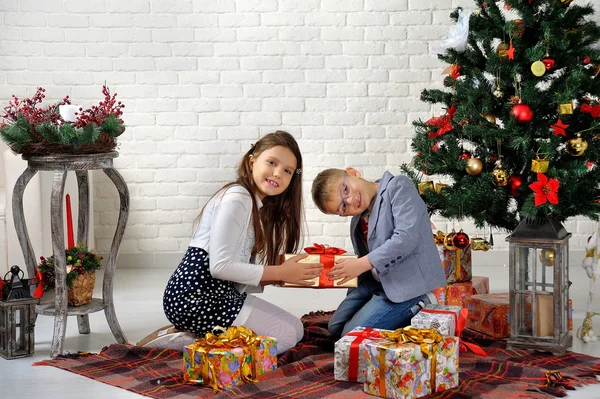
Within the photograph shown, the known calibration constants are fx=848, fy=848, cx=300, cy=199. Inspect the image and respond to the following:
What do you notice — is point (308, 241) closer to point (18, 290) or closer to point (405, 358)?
point (18, 290)

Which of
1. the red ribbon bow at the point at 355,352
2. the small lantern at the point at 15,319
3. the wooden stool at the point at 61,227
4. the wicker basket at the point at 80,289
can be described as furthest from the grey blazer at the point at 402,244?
the small lantern at the point at 15,319

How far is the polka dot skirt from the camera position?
2.90 meters

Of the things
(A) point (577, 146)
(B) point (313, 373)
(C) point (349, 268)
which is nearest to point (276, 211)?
(C) point (349, 268)

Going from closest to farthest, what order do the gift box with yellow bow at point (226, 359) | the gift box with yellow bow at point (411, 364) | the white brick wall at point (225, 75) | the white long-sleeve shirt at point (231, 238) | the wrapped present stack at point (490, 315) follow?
the gift box with yellow bow at point (411, 364) < the gift box with yellow bow at point (226, 359) < the white long-sleeve shirt at point (231, 238) < the wrapped present stack at point (490, 315) < the white brick wall at point (225, 75)

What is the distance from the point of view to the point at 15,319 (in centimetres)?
303

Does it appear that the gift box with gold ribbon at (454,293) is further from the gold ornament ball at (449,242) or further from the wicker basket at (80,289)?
the wicker basket at (80,289)

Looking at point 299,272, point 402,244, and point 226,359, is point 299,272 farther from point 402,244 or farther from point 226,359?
point 226,359

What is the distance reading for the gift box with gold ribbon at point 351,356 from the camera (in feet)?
8.39

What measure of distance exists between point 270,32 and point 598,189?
7.42 ft

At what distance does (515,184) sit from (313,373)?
1031 mm

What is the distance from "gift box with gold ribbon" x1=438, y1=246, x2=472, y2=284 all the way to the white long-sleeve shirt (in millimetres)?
882

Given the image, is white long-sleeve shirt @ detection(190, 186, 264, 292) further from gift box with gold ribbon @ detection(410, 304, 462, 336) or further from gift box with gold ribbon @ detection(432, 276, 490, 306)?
gift box with gold ribbon @ detection(432, 276, 490, 306)

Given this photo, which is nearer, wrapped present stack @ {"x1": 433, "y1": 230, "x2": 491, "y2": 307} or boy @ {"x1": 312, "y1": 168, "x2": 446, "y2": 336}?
boy @ {"x1": 312, "y1": 168, "x2": 446, "y2": 336}

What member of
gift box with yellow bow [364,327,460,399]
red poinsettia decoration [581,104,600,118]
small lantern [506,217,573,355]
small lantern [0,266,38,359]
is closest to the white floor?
small lantern [0,266,38,359]
